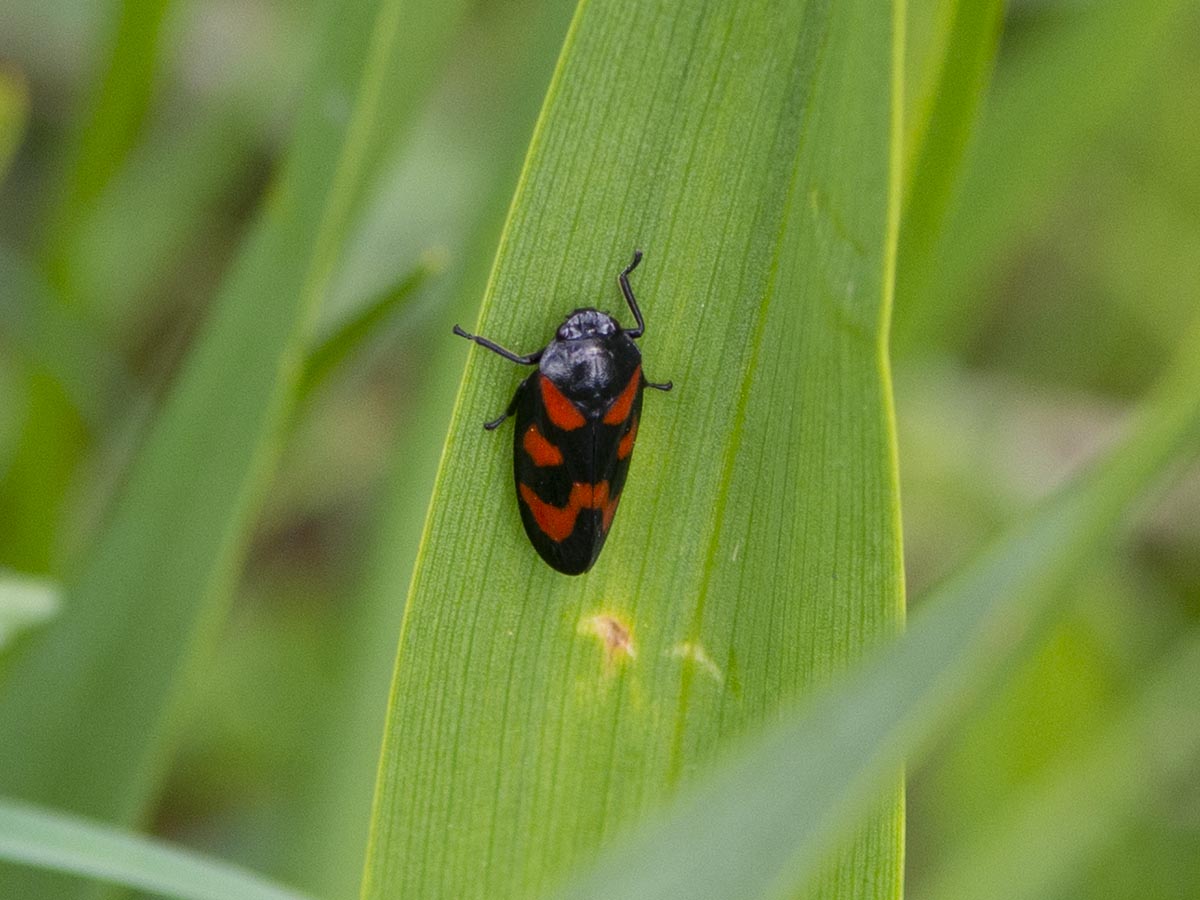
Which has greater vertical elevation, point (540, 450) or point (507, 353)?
point (507, 353)

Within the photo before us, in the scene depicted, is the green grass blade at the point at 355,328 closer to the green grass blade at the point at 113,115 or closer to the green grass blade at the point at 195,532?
the green grass blade at the point at 195,532

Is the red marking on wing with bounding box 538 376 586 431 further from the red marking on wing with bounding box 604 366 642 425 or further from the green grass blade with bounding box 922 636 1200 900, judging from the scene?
the green grass blade with bounding box 922 636 1200 900

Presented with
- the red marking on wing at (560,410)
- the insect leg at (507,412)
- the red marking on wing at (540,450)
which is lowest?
the red marking on wing at (540,450)

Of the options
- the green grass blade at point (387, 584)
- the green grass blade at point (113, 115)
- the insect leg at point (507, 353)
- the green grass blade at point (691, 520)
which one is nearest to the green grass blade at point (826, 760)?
the green grass blade at point (691, 520)

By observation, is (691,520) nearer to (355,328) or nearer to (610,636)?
(610,636)

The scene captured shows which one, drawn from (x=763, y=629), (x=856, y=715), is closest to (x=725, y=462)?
(x=763, y=629)

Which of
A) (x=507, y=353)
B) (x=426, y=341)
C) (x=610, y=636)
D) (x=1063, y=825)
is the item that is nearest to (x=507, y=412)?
(x=507, y=353)

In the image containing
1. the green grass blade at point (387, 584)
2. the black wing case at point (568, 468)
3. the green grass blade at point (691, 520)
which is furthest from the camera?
the green grass blade at point (387, 584)
